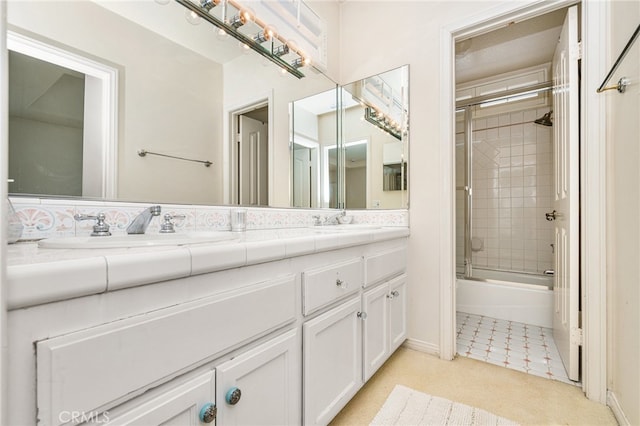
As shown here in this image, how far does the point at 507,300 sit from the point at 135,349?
270cm

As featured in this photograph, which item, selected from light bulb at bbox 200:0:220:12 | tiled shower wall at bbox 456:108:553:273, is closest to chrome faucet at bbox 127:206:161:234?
light bulb at bbox 200:0:220:12

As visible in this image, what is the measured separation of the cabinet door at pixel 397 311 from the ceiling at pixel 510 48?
6.75 ft

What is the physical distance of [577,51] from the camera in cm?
153

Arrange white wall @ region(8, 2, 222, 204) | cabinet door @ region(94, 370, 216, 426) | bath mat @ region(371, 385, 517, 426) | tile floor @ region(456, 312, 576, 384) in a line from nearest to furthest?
cabinet door @ region(94, 370, 216, 426) → white wall @ region(8, 2, 222, 204) → bath mat @ region(371, 385, 517, 426) → tile floor @ region(456, 312, 576, 384)

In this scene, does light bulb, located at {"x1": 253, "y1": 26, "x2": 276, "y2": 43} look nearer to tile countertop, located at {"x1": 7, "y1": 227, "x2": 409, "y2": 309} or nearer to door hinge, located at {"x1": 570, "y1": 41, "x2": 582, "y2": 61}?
tile countertop, located at {"x1": 7, "y1": 227, "x2": 409, "y2": 309}

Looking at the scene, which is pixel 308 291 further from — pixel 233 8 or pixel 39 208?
pixel 233 8

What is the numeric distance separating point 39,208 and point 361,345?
125cm

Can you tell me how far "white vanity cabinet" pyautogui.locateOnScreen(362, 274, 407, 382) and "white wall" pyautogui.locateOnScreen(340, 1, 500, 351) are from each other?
15 centimetres

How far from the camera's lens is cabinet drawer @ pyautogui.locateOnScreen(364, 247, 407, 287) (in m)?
1.36

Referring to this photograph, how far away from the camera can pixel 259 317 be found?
2.57 ft

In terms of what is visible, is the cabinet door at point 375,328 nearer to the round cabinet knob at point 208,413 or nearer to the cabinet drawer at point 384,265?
the cabinet drawer at point 384,265

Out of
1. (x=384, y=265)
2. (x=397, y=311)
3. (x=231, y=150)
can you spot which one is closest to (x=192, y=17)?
(x=231, y=150)

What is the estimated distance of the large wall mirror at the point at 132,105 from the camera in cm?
88

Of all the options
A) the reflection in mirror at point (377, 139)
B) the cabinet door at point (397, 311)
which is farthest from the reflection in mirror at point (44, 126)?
the reflection in mirror at point (377, 139)
